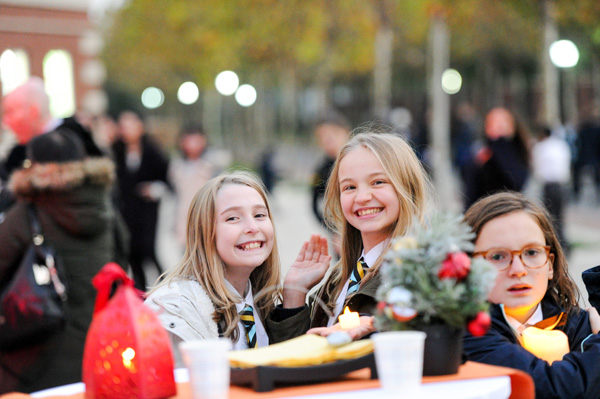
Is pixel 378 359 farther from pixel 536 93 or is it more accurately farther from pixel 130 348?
pixel 536 93

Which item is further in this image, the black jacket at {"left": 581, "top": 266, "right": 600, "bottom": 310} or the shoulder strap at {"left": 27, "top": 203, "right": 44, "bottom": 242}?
the shoulder strap at {"left": 27, "top": 203, "right": 44, "bottom": 242}

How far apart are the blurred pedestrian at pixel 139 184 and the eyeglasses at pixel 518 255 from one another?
658 centimetres

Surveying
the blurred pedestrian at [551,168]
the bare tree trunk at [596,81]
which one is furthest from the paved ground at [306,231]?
the bare tree trunk at [596,81]

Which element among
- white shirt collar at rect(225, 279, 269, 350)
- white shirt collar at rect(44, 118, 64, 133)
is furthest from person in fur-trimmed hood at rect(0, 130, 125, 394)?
white shirt collar at rect(225, 279, 269, 350)

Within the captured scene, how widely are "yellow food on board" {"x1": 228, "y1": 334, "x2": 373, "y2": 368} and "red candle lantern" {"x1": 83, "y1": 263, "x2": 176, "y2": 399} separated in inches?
8.1

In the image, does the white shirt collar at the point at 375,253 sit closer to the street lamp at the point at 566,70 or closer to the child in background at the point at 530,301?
the child in background at the point at 530,301

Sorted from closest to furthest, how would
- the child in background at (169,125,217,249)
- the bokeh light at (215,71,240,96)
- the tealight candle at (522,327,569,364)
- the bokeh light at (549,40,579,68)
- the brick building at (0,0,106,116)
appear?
the tealight candle at (522,327,569,364) → the child in background at (169,125,217,249) → the bokeh light at (549,40,579,68) → the brick building at (0,0,106,116) → the bokeh light at (215,71,240,96)

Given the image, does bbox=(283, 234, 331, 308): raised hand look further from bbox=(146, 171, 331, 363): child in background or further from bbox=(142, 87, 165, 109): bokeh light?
bbox=(142, 87, 165, 109): bokeh light

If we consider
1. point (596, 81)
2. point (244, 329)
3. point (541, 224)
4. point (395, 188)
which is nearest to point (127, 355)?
point (244, 329)

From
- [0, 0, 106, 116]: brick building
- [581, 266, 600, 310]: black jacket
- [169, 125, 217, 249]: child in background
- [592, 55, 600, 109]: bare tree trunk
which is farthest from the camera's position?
[592, 55, 600, 109]: bare tree trunk

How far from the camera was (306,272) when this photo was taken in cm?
336

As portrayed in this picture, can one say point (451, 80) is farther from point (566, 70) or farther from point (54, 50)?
point (54, 50)

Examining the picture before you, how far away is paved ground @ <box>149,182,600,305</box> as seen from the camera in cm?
1174

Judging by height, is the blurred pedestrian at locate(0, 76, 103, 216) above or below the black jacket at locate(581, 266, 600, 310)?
above
